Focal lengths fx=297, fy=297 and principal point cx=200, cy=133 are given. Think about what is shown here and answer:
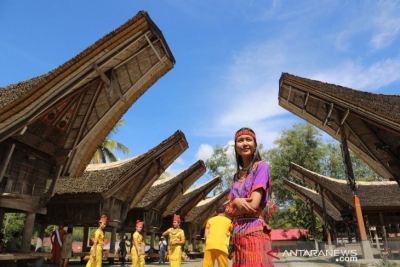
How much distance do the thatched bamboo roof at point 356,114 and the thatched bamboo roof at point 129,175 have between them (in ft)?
20.5

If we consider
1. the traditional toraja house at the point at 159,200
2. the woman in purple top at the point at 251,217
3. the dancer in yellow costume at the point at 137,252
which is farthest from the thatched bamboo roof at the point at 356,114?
the woman in purple top at the point at 251,217

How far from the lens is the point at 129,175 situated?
47.1 ft

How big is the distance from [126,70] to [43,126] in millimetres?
2930

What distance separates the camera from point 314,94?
12828mm

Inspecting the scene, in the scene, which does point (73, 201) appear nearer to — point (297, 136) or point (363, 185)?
point (363, 185)

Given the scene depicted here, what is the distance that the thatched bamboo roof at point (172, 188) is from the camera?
750 inches

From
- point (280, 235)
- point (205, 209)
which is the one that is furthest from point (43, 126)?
point (280, 235)

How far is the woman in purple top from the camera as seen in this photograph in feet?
7.50

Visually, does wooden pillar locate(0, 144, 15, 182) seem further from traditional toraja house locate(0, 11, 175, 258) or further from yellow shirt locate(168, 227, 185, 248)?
yellow shirt locate(168, 227, 185, 248)

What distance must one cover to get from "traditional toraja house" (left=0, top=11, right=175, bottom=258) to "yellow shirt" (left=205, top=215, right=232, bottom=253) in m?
5.23

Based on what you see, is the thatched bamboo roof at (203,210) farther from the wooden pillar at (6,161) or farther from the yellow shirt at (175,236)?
the wooden pillar at (6,161)

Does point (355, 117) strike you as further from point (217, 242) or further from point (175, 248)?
point (217, 242)

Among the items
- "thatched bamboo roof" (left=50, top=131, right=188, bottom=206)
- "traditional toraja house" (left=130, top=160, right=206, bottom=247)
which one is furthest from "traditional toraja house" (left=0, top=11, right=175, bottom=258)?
"traditional toraja house" (left=130, top=160, right=206, bottom=247)

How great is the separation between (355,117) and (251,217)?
41.3 feet
